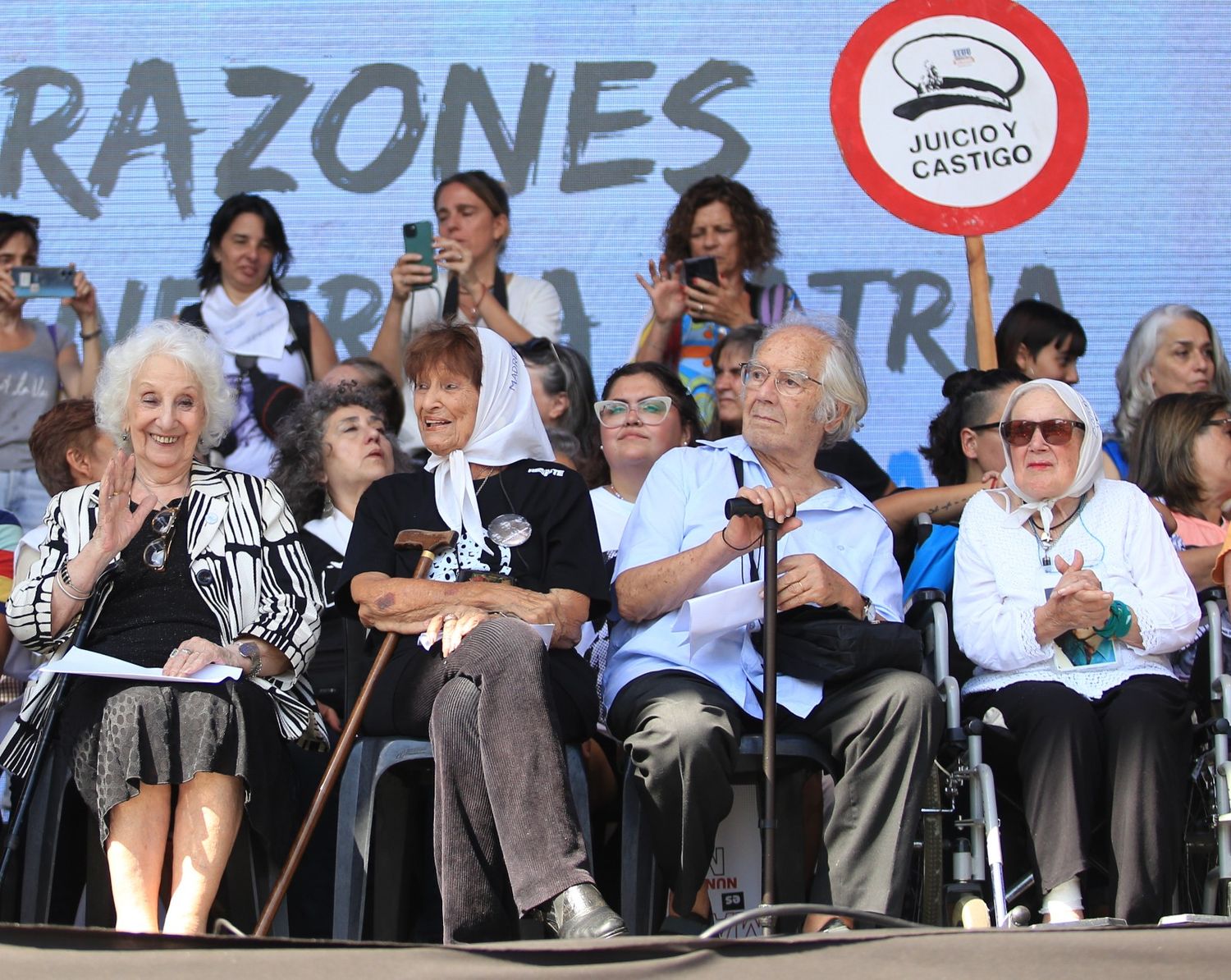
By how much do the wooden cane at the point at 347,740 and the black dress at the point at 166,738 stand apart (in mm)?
106

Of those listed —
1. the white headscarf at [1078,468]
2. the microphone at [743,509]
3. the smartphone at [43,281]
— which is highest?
the smartphone at [43,281]

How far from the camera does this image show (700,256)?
5277mm

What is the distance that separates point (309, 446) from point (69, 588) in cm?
117

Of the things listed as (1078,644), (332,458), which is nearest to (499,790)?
(1078,644)

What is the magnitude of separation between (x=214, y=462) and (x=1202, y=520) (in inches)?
116

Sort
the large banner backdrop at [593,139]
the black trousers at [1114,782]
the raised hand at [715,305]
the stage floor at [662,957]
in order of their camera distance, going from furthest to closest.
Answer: the large banner backdrop at [593,139] → the raised hand at [715,305] → the black trousers at [1114,782] → the stage floor at [662,957]

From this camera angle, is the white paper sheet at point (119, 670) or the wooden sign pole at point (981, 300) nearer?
the white paper sheet at point (119, 670)

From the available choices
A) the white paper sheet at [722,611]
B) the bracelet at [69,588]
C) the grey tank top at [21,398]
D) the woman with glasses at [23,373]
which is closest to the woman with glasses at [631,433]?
the white paper sheet at [722,611]

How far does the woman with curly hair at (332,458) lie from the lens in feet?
15.3

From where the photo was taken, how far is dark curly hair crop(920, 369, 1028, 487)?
474 cm

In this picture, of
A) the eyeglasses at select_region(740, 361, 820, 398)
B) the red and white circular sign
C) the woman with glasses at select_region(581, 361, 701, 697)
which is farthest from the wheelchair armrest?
the red and white circular sign

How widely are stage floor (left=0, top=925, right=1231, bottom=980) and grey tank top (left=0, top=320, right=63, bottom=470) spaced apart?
344 cm

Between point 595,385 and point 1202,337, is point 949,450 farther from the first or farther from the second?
point 595,385

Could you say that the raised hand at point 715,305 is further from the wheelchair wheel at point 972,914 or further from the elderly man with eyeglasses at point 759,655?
the wheelchair wheel at point 972,914
